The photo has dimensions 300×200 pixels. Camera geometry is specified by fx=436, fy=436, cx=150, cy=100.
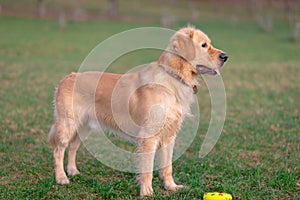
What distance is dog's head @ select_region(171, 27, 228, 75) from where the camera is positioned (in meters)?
5.35

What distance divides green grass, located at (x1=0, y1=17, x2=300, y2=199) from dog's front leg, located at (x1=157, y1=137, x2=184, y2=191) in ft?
0.43

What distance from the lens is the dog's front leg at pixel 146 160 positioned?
532 cm

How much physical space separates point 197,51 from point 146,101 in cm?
90

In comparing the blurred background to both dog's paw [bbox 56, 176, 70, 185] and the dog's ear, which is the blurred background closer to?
the dog's ear

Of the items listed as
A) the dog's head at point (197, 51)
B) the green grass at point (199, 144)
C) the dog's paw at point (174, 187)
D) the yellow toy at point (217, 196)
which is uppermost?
the dog's head at point (197, 51)

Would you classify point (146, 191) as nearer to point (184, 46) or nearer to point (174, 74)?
point (174, 74)

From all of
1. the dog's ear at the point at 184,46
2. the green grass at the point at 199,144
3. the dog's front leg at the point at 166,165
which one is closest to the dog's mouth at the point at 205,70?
the dog's ear at the point at 184,46

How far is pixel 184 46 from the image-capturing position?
17.5 feet

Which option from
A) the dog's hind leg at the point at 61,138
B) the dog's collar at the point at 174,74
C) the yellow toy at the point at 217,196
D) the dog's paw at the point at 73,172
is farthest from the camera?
the dog's paw at the point at 73,172

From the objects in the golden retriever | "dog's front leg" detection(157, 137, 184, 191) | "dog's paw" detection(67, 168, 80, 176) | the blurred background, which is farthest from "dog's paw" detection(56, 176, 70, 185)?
the blurred background

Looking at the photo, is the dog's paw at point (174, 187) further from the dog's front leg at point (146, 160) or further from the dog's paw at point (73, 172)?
the dog's paw at point (73, 172)

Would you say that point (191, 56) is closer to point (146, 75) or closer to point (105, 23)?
point (146, 75)

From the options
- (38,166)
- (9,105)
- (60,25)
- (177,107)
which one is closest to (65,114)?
(38,166)

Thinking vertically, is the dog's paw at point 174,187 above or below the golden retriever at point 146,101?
below
